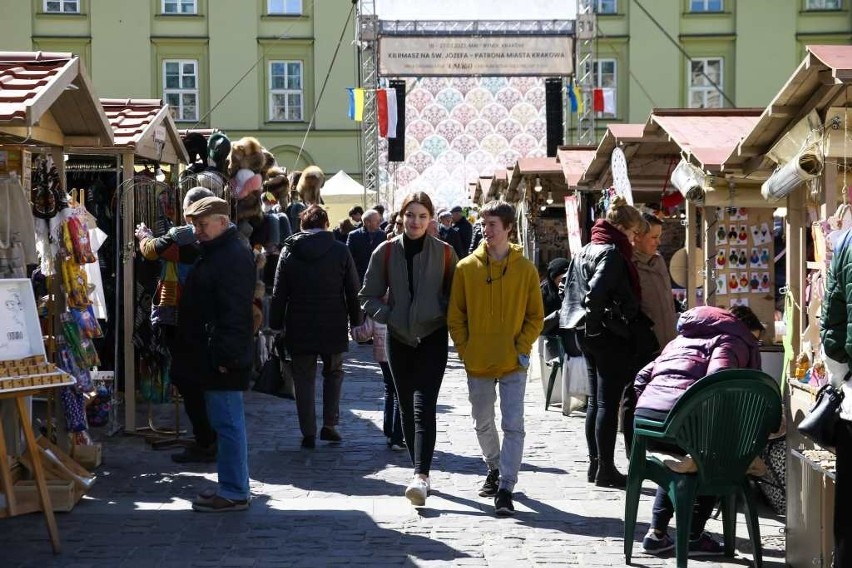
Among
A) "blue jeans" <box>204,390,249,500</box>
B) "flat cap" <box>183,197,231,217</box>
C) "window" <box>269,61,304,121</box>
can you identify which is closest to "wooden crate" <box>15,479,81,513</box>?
"blue jeans" <box>204,390,249,500</box>

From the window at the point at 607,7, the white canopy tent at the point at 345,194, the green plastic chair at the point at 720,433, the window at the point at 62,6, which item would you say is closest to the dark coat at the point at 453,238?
the white canopy tent at the point at 345,194

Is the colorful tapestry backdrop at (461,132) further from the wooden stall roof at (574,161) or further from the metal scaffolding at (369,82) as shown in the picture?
the wooden stall roof at (574,161)

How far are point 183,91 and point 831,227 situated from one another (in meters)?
33.2

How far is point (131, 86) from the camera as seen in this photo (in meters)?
37.7

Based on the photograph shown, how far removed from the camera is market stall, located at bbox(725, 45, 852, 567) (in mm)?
5895

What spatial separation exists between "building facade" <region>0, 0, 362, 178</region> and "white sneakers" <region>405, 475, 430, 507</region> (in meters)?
30.6

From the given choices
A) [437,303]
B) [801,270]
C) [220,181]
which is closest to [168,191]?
[220,181]

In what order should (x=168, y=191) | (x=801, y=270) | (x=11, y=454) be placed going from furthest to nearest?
(x=168, y=191), (x=801, y=270), (x=11, y=454)

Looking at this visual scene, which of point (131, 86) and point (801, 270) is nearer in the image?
point (801, 270)

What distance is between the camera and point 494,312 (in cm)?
723

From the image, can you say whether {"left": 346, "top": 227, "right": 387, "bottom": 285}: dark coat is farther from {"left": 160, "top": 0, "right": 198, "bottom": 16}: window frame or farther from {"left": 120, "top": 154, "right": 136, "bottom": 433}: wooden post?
{"left": 160, "top": 0, "right": 198, "bottom": 16}: window frame

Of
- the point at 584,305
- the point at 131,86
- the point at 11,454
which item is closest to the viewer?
the point at 11,454

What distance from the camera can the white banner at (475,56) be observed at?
2738 centimetres

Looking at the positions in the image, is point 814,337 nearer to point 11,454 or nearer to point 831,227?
point 831,227
